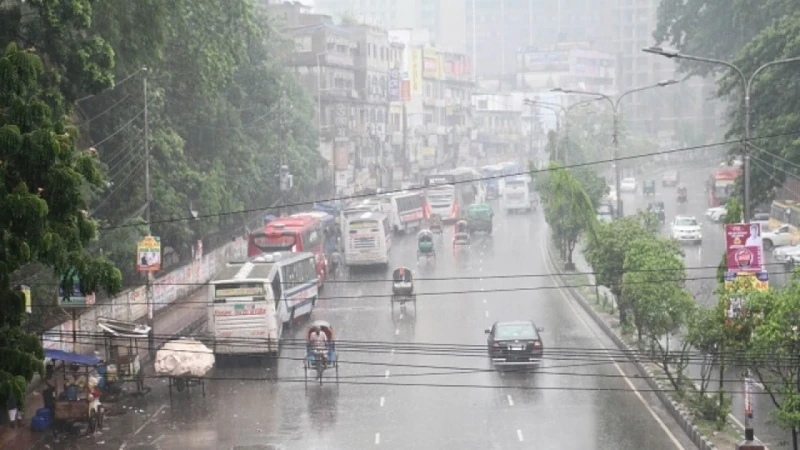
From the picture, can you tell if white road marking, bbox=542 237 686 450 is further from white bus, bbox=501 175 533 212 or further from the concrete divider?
white bus, bbox=501 175 533 212

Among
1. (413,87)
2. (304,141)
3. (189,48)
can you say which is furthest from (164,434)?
(413,87)

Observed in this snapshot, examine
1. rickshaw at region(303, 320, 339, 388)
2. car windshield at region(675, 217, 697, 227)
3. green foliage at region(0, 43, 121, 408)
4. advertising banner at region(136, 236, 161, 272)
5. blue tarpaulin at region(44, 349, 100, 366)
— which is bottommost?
rickshaw at region(303, 320, 339, 388)

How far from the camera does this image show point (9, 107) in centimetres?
1948

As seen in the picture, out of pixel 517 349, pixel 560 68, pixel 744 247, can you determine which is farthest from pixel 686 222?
pixel 560 68

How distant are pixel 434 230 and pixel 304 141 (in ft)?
40.7

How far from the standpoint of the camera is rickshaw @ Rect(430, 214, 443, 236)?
7738cm

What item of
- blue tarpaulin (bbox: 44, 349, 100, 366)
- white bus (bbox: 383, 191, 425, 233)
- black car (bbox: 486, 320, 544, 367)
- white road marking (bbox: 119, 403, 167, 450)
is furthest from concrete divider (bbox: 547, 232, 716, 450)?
white bus (bbox: 383, 191, 425, 233)

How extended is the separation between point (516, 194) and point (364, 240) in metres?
35.5

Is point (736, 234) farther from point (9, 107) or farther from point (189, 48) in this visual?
point (189, 48)

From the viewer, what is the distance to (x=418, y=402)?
34.5 metres

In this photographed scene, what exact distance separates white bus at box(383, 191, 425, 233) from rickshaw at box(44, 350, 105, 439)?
141ft

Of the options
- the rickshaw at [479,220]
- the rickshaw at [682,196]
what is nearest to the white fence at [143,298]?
the rickshaw at [479,220]

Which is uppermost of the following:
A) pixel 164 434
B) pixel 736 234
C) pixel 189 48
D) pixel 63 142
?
pixel 189 48

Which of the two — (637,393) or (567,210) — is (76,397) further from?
(567,210)
